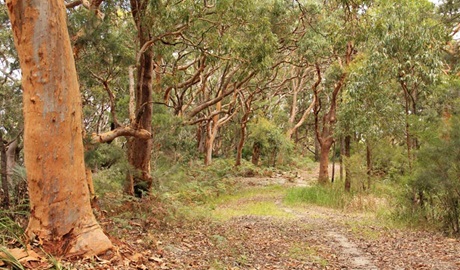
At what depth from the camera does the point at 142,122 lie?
34.4ft

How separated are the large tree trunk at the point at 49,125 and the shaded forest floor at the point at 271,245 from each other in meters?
0.43

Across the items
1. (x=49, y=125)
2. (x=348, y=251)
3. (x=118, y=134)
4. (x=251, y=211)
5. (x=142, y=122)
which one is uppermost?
(x=142, y=122)

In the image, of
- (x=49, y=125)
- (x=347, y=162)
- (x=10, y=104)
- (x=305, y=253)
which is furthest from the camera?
(x=347, y=162)

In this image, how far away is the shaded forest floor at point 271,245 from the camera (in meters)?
6.17

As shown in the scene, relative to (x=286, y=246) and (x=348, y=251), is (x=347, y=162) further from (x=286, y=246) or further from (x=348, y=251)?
(x=286, y=246)

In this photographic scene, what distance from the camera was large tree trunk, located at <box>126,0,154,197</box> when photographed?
1006 cm

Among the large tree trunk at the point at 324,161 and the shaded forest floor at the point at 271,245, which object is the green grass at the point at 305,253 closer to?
the shaded forest floor at the point at 271,245

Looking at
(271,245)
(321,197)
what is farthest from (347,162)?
(271,245)

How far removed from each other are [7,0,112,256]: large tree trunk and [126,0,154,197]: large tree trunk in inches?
193

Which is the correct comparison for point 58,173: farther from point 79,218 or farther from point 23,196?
point 23,196

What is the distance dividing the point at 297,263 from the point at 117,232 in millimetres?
3041

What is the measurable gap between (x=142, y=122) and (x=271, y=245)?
4.12m

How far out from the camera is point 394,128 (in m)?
16.5

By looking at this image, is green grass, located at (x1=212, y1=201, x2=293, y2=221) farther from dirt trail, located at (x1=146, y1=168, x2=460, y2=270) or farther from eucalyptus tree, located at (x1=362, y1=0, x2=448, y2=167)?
eucalyptus tree, located at (x1=362, y1=0, x2=448, y2=167)
